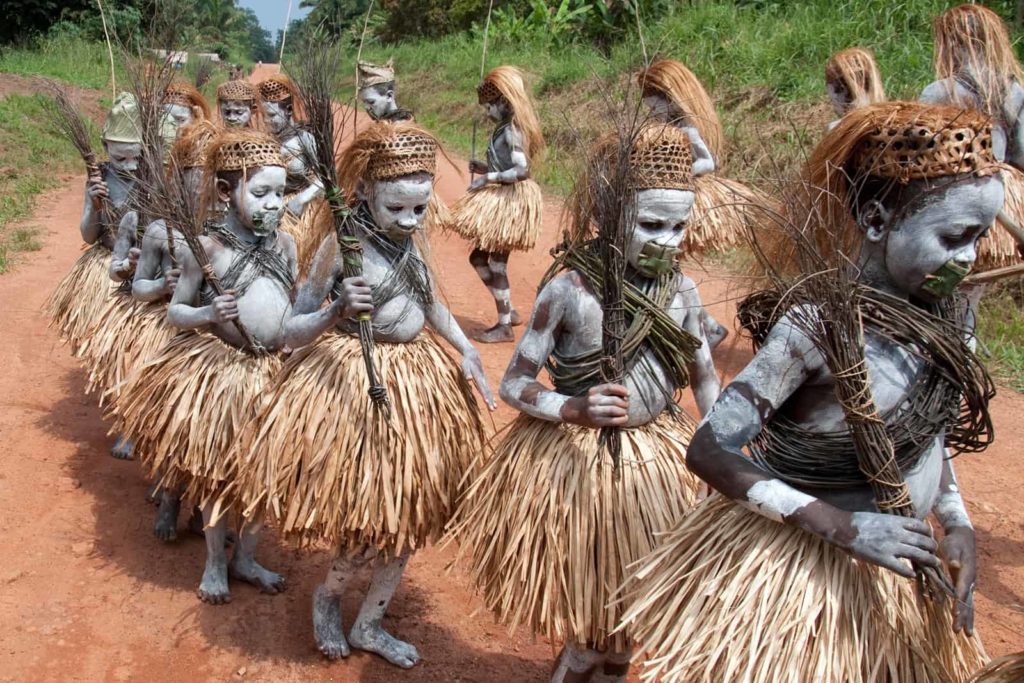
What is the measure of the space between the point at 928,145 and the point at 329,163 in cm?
183

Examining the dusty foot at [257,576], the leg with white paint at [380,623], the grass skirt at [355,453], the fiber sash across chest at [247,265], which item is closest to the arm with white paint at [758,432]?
the grass skirt at [355,453]

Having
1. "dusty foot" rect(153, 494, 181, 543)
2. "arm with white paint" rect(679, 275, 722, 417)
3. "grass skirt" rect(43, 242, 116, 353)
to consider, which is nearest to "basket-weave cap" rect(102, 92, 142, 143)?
"grass skirt" rect(43, 242, 116, 353)

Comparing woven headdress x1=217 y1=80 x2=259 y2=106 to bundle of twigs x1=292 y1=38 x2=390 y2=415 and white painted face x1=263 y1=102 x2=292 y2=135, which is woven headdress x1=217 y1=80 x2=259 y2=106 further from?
bundle of twigs x1=292 y1=38 x2=390 y2=415

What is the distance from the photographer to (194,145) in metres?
4.32

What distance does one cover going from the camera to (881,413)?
2002 millimetres

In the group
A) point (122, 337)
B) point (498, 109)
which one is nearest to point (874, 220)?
point (122, 337)

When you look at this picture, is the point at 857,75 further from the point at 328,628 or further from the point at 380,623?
the point at 328,628

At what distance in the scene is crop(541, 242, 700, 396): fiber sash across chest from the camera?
2.68m

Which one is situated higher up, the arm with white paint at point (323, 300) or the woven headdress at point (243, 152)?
the woven headdress at point (243, 152)

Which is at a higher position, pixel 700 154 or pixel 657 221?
pixel 657 221

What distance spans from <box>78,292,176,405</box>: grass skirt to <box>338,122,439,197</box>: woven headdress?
5.24 ft

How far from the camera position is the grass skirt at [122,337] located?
14.6 feet

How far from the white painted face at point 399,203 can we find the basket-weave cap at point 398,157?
0.09ft

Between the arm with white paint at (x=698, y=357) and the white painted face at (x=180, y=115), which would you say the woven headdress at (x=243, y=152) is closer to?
the arm with white paint at (x=698, y=357)
